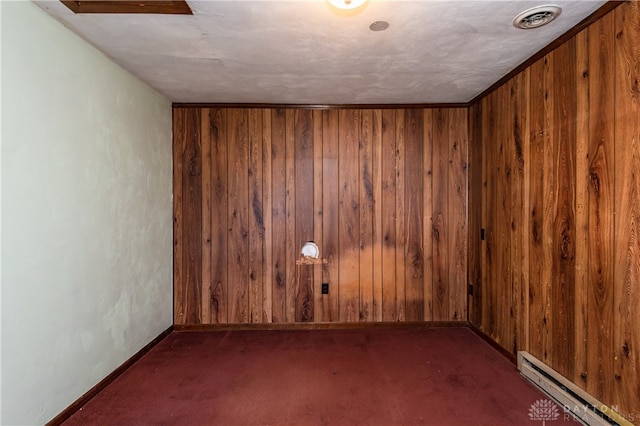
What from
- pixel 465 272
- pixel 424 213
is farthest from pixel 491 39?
pixel 465 272

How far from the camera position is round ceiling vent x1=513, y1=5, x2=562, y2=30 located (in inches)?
64.3

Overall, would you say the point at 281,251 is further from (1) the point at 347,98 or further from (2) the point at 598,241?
(2) the point at 598,241

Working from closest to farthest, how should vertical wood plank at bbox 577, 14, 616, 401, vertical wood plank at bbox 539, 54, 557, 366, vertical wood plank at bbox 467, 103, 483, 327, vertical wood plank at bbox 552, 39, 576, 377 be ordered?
vertical wood plank at bbox 577, 14, 616, 401, vertical wood plank at bbox 552, 39, 576, 377, vertical wood plank at bbox 539, 54, 557, 366, vertical wood plank at bbox 467, 103, 483, 327

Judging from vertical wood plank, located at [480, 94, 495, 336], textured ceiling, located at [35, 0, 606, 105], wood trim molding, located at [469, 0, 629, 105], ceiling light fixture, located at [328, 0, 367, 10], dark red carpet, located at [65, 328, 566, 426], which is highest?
textured ceiling, located at [35, 0, 606, 105]

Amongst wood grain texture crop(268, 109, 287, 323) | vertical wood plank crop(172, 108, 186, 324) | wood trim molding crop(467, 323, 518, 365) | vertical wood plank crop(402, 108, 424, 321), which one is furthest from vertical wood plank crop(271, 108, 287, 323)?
wood trim molding crop(467, 323, 518, 365)

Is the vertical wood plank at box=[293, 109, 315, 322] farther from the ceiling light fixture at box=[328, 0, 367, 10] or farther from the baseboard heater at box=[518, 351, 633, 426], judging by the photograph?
the baseboard heater at box=[518, 351, 633, 426]

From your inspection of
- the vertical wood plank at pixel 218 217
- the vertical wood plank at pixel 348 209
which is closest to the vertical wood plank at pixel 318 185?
the vertical wood plank at pixel 348 209

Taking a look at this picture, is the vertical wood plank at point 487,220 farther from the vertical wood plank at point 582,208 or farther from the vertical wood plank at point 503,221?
the vertical wood plank at point 582,208

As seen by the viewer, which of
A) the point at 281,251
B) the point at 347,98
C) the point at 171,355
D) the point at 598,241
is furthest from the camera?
the point at 281,251

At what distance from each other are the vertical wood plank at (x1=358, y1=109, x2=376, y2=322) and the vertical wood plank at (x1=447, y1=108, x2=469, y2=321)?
81 cm

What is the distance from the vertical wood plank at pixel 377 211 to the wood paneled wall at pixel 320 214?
10 mm

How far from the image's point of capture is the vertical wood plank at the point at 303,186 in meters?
3.18

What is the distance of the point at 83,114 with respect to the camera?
195 cm

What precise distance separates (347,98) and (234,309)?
233 cm
